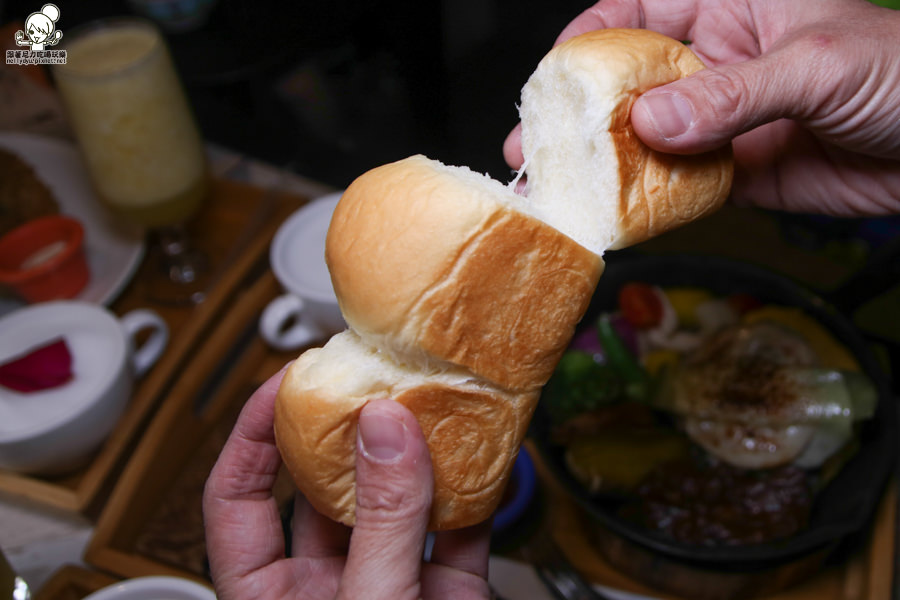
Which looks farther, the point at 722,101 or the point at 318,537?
the point at 318,537

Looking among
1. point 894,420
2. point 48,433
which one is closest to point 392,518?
point 48,433

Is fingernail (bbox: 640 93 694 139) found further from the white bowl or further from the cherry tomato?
the white bowl

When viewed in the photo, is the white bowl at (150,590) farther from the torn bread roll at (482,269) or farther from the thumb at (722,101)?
the thumb at (722,101)

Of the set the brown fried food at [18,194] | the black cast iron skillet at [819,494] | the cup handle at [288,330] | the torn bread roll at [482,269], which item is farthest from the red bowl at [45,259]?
the black cast iron skillet at [819,494]

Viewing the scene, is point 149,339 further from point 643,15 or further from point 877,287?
point 877,287

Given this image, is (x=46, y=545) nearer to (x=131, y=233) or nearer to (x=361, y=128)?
(x=131, y=233)

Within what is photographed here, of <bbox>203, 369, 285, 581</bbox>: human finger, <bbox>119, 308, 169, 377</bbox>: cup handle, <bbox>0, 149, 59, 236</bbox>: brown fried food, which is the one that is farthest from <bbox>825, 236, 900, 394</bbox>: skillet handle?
<bbox>0, 149, 59, 236</bbox>: brown fried food

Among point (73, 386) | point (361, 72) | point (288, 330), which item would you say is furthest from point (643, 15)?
point (73, 386)
